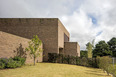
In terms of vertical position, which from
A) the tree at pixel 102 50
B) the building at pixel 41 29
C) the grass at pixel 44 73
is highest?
the building at pixel 41 29

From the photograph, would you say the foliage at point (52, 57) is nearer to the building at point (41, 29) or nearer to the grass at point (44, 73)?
the building at point (41, 29)

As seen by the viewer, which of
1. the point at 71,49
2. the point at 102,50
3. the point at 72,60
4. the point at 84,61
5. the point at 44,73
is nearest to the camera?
the point at 44,73

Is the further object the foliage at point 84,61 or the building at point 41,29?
the building at point 41,29

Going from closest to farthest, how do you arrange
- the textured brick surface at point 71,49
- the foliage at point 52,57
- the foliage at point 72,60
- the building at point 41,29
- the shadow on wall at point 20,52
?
the shadow on wall at point 20,52
the foliage at point 72,60
the foliage at point 52,57
the building at point 41,29
the textured brick surface at point 71,49

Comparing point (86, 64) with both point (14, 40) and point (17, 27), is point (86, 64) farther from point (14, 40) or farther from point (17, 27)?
point (17, 27)

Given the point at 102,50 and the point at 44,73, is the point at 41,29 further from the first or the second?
the point at 102,50

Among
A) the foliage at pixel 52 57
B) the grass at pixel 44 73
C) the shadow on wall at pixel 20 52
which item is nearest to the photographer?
the grass at pixel 44 73

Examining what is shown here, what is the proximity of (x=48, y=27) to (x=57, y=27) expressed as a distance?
1.81 m

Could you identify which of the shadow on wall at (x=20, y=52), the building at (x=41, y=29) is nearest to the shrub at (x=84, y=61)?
the building at (x=41, y=29)

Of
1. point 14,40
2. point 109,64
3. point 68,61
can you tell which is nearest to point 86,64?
point 68,61

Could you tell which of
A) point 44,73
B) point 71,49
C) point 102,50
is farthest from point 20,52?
point 102,50

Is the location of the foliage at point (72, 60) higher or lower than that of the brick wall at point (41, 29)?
lower

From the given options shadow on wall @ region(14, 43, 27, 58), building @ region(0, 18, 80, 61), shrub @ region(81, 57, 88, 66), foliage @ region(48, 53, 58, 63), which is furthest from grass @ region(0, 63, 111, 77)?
building @ region(0, 18, 80, 61)

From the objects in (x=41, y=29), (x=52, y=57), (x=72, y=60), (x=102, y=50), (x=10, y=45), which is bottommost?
(x=72, y=60)
